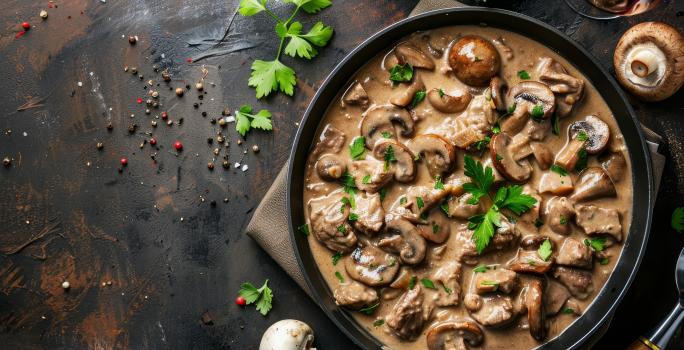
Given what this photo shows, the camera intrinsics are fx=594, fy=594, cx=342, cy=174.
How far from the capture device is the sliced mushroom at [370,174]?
4020 millimetres

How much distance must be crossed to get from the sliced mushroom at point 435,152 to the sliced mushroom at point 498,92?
41 cm

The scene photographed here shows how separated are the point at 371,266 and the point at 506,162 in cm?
114

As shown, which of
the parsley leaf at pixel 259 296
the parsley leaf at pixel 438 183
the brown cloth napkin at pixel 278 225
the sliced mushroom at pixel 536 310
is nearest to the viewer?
the sliced mushroom at pixel 536 310

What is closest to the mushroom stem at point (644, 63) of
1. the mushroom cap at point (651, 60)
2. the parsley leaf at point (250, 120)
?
the mushroom cap at point (651, 60)

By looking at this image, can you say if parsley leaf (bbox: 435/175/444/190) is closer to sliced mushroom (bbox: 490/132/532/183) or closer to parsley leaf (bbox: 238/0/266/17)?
sliced mushroom (bbox: 490/132/532/183)

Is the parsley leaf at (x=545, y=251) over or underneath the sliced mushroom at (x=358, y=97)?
underneath

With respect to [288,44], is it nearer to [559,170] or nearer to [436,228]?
[436,228]

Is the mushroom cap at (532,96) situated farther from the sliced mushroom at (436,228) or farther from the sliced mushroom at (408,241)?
the sliced mushroom at (408,241)

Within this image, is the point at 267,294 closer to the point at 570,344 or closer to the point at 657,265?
the point at 570,344

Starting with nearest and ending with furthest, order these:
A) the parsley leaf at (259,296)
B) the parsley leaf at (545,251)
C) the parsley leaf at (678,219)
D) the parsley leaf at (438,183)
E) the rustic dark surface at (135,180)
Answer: the parsley leaf at (545,251)
the parsley leaf at (438,183)
the parsley leaf at (678,219)
the parsley leaf at (259,296)
the rustic dark surface at (135,180)

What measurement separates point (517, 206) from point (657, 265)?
1.33m

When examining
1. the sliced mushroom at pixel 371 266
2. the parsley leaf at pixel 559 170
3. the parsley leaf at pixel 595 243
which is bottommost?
the sliced mushroom at pixel 371 266

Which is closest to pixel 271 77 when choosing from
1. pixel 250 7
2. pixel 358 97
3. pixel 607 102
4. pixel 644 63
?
pixel 250 7

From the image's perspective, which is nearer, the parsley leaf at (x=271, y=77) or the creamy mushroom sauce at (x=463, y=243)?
the creamy mushroom sauce at (x=463, y=243)
